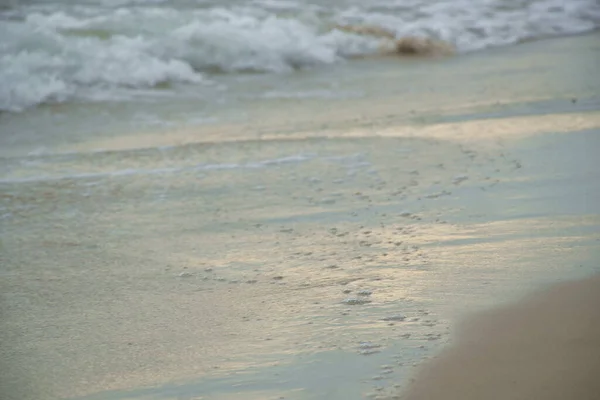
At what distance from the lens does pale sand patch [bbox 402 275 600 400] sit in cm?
246

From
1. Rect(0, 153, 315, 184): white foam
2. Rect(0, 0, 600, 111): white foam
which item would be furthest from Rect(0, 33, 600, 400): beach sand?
Rect(0, 0, 600, 111): white foam

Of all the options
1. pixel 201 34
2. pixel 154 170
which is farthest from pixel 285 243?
pixel 201 34

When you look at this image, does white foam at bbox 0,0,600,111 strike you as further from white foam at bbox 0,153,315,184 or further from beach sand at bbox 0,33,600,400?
white foam at bbox 0,153,315,184

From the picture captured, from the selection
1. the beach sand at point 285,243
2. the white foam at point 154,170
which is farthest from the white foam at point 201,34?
the white foam at point 154,170

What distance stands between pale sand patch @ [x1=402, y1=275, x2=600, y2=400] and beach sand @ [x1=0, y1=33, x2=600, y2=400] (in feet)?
0.10

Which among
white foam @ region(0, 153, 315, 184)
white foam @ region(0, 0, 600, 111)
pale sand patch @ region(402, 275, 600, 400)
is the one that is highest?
white foam @ region(0, 0, 600, 111)

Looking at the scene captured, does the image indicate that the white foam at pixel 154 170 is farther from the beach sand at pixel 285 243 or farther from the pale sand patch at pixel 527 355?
the pale sand patch at pixel 527 355

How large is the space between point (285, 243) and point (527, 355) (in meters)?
1.33

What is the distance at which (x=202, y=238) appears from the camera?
390 cm

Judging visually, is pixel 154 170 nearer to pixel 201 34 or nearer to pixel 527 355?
pixel 527 355

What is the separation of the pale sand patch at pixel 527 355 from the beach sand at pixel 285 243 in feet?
0.10

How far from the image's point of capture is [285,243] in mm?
3744

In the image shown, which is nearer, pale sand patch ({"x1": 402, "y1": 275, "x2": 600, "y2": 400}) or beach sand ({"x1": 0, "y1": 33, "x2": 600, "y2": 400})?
pale sand patch ({"x1": 402, "y1": 275, "x2": 600, "y2": 400})

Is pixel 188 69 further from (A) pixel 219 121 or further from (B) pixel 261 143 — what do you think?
(B) pixel 261 143
